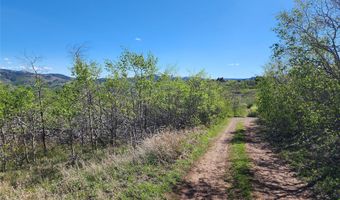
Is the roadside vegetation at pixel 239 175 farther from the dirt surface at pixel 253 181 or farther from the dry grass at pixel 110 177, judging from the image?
the dry grass at pixel 110 177

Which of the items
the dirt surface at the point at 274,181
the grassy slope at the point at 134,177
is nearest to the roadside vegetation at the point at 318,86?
the dirt surface at the point at 274,181

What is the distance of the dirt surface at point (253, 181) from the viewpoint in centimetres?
958

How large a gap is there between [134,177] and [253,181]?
15.1ft

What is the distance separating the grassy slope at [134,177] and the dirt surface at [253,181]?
20.0 inches

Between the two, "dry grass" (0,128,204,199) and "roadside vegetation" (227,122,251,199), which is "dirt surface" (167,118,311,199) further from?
"dry grass" (0,128,204,199)

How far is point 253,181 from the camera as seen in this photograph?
1093 cm

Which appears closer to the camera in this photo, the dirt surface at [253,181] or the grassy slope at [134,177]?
the dirt surface at [253,181]

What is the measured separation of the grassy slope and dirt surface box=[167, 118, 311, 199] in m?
0.51

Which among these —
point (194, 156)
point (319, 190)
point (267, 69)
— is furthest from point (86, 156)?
point (267, 69)

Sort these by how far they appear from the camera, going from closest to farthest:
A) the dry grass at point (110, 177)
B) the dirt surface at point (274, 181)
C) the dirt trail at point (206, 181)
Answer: the dirt surface at point (274, 181) → the dirt trail at point (206, 181) → the dry grass at point (110, 177)

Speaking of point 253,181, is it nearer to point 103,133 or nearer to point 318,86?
point 318,86

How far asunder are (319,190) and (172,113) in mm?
23672

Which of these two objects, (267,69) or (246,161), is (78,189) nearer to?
(246,161)

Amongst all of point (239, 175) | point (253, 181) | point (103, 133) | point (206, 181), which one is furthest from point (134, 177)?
point (103, 133)
